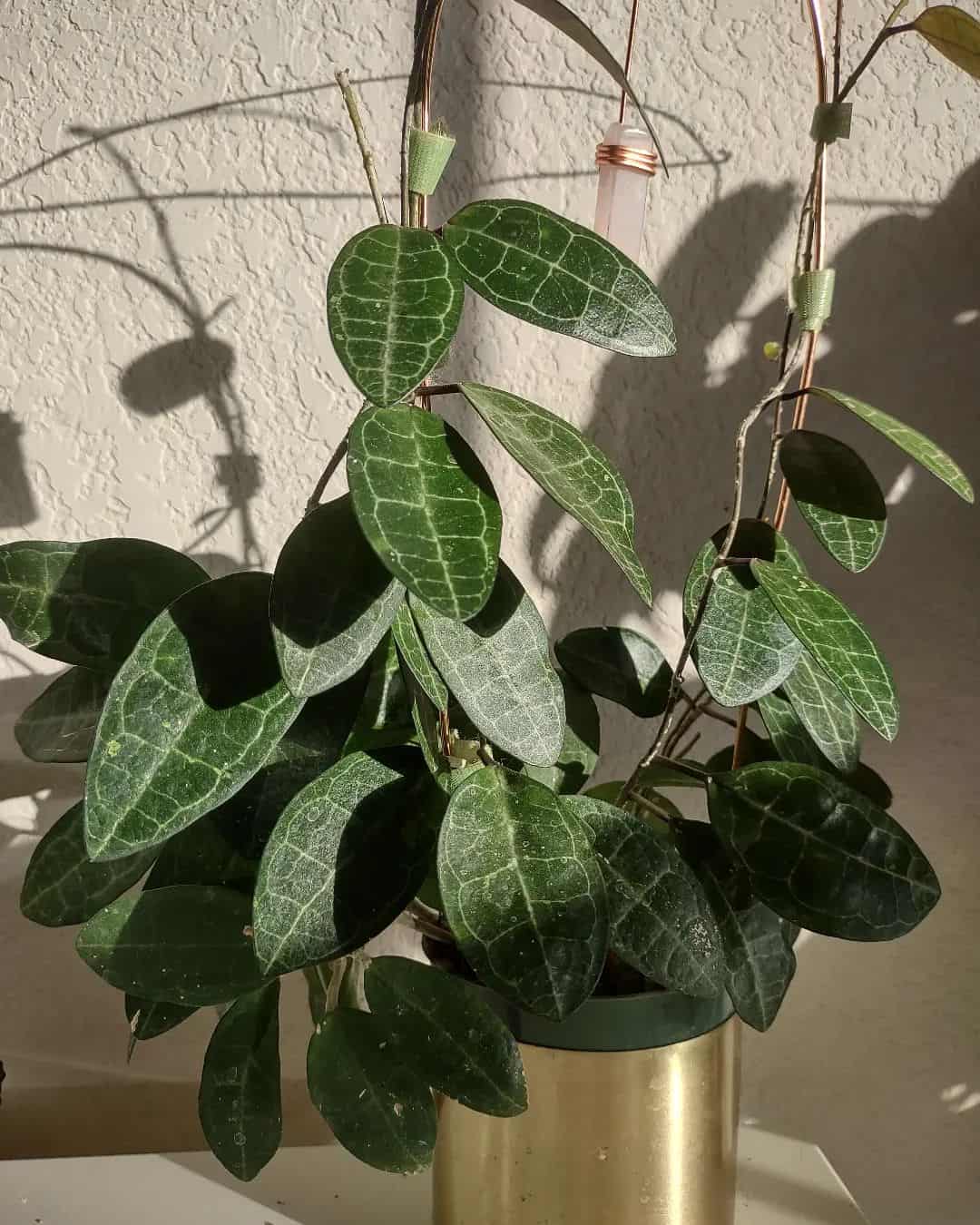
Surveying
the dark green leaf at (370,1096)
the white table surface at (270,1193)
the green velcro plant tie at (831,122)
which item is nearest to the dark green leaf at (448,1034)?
the dark green leaf at (370,1096)

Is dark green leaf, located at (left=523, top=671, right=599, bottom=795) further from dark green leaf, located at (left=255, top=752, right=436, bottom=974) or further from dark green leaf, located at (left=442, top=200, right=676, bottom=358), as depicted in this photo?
dark green leaf, located at (left=442, top=200, right=676, bottom=358)

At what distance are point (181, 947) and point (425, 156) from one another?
457mm

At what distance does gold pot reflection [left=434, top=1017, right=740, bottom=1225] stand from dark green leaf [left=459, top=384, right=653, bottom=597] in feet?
1.07

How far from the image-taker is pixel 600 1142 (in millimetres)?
649

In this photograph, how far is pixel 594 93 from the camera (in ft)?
2.74

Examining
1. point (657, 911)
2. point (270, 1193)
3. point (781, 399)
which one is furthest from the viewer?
point (270, 1193)

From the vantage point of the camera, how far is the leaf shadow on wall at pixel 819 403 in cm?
86

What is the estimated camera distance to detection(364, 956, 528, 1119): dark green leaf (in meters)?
0.57

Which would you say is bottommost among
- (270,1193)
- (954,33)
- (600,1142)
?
(270,1193)

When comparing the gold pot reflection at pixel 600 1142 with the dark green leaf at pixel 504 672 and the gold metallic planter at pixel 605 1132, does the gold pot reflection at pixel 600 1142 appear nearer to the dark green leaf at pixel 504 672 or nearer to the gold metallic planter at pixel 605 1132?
the gold metallic planter at pixel 605 1132

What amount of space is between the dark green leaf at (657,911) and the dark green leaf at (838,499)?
24 centimetres

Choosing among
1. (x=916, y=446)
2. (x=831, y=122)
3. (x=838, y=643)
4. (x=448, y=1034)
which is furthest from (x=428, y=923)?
(x=831, y=122)

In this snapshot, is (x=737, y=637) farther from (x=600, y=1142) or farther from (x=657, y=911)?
(x=600, y=1142)

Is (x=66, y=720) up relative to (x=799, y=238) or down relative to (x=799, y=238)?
down
